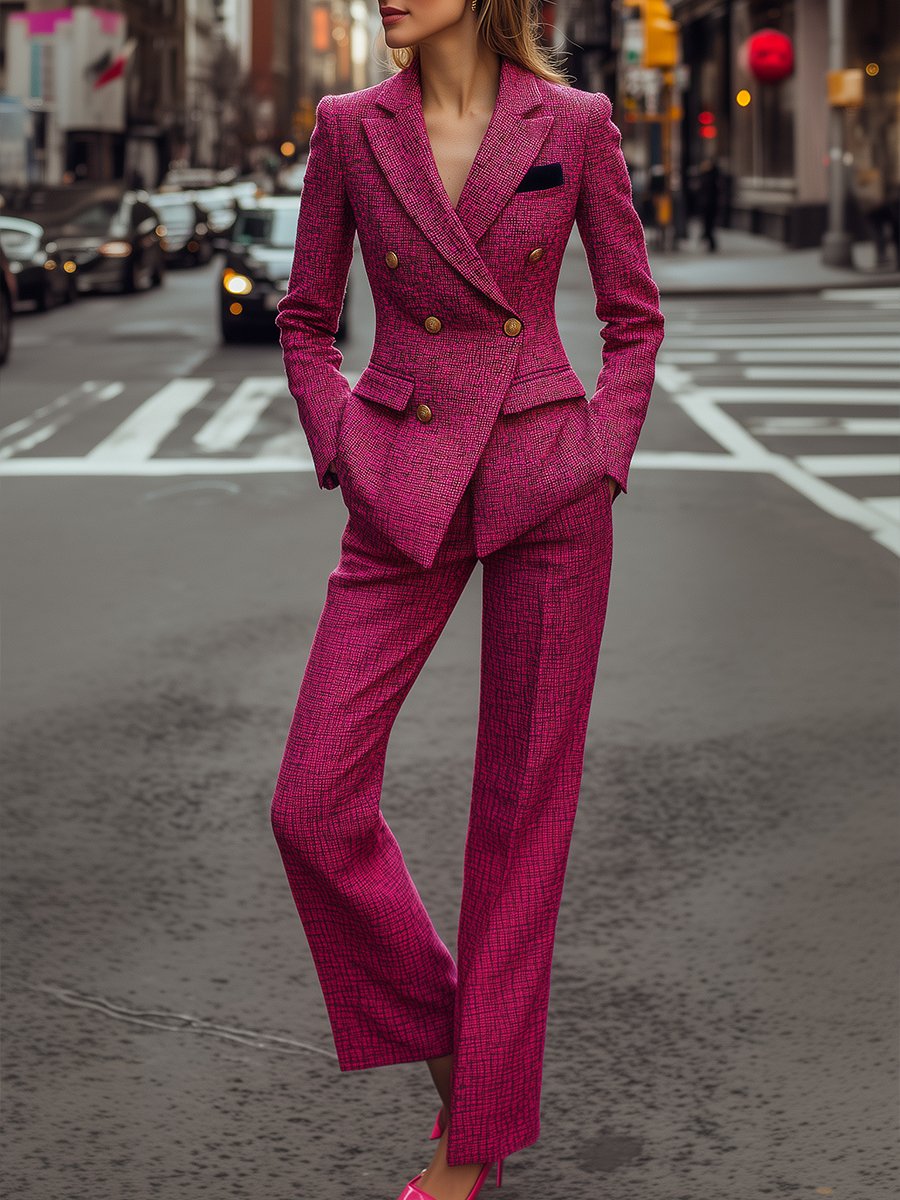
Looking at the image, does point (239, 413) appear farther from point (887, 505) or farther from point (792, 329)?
point (792, 329)

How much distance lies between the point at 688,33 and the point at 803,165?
15.7 meters

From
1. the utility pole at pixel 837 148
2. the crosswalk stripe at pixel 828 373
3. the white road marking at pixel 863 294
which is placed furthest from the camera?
the utility pole at pixel 837 148

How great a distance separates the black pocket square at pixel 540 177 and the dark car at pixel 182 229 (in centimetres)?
3826

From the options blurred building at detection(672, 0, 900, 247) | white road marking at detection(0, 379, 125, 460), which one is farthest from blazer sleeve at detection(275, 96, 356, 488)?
blurred building at detection(672, 0, 900, 247)

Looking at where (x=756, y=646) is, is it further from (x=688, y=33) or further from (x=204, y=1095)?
(x=688, y=33)

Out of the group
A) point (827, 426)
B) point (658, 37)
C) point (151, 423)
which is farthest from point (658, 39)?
point (151, 423)

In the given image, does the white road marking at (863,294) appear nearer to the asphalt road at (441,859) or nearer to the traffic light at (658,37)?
the traffic light at (658,37)

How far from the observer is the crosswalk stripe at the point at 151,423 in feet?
42.6

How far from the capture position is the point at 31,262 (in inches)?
1069

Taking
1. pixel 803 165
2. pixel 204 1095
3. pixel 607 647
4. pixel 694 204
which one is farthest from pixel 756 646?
pixel 694 204

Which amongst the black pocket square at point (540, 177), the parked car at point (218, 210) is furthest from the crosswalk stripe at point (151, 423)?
the parked car at point (218, 210)

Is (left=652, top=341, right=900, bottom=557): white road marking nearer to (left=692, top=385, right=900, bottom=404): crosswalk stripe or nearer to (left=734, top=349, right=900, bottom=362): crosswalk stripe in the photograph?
(left=692, top=385, right=900, bottom=404): crosswalk stripe

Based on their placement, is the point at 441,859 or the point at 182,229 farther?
the point at 182,229

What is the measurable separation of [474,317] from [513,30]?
0.44 m
